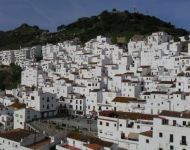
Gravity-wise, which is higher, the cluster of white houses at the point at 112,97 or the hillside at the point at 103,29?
the hillside at the point at 103,29

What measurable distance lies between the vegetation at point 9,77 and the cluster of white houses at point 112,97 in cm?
685

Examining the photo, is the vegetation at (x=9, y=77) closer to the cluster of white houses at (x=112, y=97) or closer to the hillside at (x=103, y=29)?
the cluster of white houses at (x=112, y=97)

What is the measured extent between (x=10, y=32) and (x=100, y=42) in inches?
2733

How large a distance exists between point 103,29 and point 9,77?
35340 millimetres

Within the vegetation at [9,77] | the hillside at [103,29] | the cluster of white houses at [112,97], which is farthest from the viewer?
the hillside at [103,29]

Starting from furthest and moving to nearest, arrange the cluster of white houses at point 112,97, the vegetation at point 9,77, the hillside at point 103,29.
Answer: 1. the hillside at point 103,29
2. the vegetation at point 9,77
3. the cluster of white houses at point 112,97

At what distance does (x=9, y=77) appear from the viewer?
87.1 metres

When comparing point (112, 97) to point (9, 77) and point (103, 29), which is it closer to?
point (9, 77)

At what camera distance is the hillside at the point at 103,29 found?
104 m

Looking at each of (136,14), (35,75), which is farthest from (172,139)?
(136,14)

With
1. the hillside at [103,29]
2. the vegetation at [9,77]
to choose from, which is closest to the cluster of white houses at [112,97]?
the vegetation at [9,77]

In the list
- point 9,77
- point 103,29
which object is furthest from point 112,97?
point 103,29

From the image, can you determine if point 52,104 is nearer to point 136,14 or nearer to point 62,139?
point 62,139

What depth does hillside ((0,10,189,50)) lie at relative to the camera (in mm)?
104244
